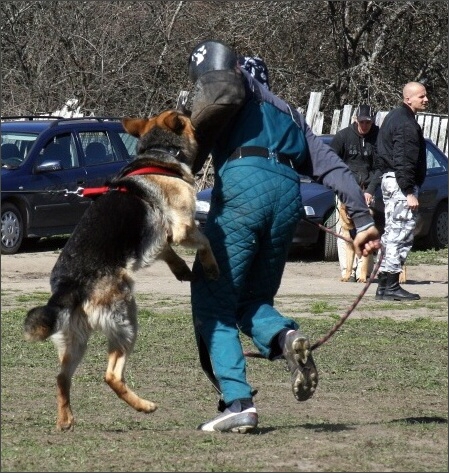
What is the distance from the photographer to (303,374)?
18.8 feet

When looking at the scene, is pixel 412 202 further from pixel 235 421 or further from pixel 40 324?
pixel 40 324

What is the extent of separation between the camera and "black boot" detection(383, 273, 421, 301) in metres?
11.6

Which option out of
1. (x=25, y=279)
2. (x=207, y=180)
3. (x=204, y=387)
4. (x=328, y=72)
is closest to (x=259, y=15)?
(x=328, y=72)

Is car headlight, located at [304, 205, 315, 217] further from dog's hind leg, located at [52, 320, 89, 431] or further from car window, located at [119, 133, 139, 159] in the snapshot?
dog's hind leg, located at [52, 320, 89, 431]

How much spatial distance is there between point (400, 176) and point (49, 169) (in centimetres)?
608

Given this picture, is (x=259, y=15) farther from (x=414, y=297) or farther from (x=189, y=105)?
(x=189, y=105)

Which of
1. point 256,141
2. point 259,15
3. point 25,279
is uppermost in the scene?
point 259,15

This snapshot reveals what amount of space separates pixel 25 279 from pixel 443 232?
627 centimetres

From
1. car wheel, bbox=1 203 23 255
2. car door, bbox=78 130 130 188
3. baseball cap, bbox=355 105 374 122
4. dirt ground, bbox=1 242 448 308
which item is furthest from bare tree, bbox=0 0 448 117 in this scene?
baseball cap, bbox=355 105 374 122

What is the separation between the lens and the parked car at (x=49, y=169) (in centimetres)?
1545

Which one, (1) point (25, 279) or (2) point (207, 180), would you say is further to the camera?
(2) point (207, 180)

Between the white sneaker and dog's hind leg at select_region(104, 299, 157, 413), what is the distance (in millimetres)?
343

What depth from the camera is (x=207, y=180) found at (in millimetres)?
18906

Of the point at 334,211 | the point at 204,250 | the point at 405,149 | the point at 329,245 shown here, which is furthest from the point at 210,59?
the point at 329,245
